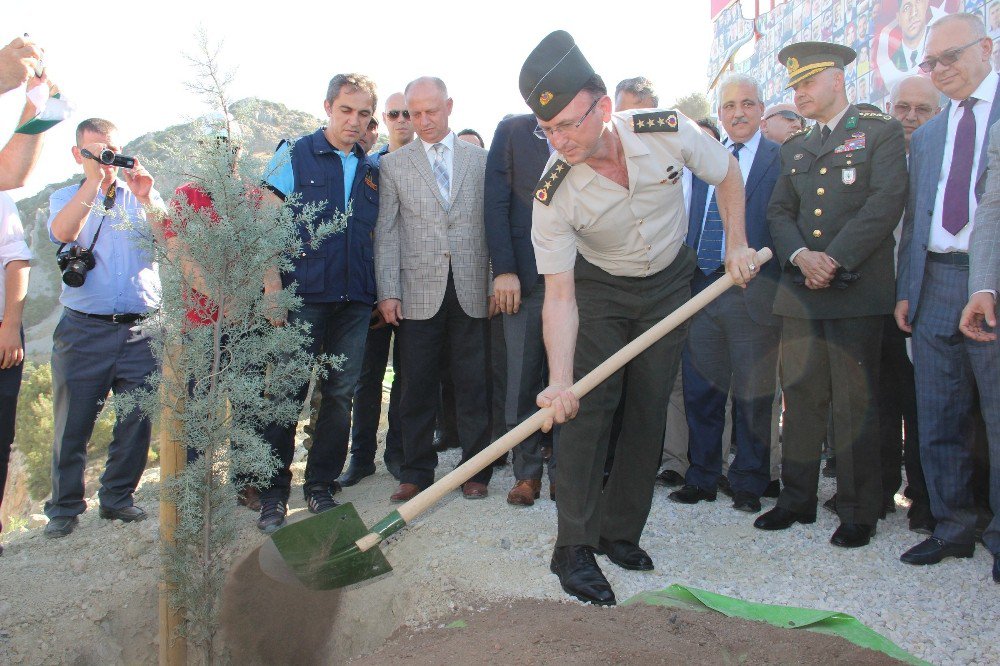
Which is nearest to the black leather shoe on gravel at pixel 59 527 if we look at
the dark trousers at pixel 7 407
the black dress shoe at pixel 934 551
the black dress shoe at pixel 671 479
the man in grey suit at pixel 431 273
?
the dark trousers at pixel 7 407

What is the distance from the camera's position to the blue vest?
410cm

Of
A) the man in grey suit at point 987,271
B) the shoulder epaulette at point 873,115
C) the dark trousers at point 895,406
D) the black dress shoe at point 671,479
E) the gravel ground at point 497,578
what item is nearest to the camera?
the gravel ground at point 497,578

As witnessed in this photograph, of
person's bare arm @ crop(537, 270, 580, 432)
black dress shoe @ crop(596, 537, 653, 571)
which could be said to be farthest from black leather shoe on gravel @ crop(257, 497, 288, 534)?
person's bare arm @ crop(537, 270, 580, 432)

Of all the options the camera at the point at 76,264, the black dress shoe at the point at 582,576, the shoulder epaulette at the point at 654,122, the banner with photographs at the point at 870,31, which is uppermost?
the banner with photographs at the point at 870,31

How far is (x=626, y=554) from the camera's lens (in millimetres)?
3375

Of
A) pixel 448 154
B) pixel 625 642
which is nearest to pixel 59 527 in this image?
pixel 448 154

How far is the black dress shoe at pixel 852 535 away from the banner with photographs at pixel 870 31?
11.6 ft

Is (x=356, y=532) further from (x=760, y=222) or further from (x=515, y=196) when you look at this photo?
(x=760, y=222)

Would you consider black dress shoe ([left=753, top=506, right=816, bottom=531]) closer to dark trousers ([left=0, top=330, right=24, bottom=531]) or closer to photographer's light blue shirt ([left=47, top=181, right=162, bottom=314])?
photographer's light blue shirt ([left=47, top=181, right=162, bottom=314])

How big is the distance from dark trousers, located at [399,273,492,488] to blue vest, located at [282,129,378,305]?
1.26 feet

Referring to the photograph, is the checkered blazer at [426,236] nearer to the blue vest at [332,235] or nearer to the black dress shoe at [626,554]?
the blue vest at [332,235]

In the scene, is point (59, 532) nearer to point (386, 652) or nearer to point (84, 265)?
point (84, 265)

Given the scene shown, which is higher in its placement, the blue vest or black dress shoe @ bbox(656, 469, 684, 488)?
the blue vest

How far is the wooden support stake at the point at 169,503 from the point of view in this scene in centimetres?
333
